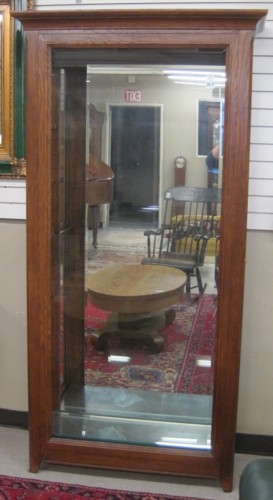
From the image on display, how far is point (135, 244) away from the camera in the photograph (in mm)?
3045

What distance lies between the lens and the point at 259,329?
3.20 m

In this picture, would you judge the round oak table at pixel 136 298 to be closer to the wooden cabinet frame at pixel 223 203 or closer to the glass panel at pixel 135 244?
the glass panel at pixel 135 244

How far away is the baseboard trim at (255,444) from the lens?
10.7ft

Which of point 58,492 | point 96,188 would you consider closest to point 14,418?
point 58,492

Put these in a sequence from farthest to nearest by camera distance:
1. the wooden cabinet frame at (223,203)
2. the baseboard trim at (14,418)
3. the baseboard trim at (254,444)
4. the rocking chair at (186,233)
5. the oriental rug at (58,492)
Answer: the baseboard trim at (14,418)
the baseboard trim at (254,444)
the rocking chair at (186,233)
the oriental rug at (58,492)
the wooden cabinet frame at (223,203)

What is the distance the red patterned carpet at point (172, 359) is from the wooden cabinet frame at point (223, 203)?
0.21m

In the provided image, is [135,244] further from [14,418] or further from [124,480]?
[14,418]

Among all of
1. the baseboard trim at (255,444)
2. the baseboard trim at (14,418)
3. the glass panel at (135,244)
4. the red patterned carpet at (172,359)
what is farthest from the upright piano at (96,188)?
the baseboard trim at (255,444)

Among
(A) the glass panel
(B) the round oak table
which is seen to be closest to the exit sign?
(A) the glass panel

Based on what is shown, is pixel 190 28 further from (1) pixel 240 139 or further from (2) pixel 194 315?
(2) pixel 194 315

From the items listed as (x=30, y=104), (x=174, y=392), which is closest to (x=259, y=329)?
(x=174, y=392)

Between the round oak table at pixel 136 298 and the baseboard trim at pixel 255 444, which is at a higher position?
the round oak table at pixel 136 298

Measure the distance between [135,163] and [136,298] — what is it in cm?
71

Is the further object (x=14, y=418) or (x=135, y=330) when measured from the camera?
(x=14, y=418)
